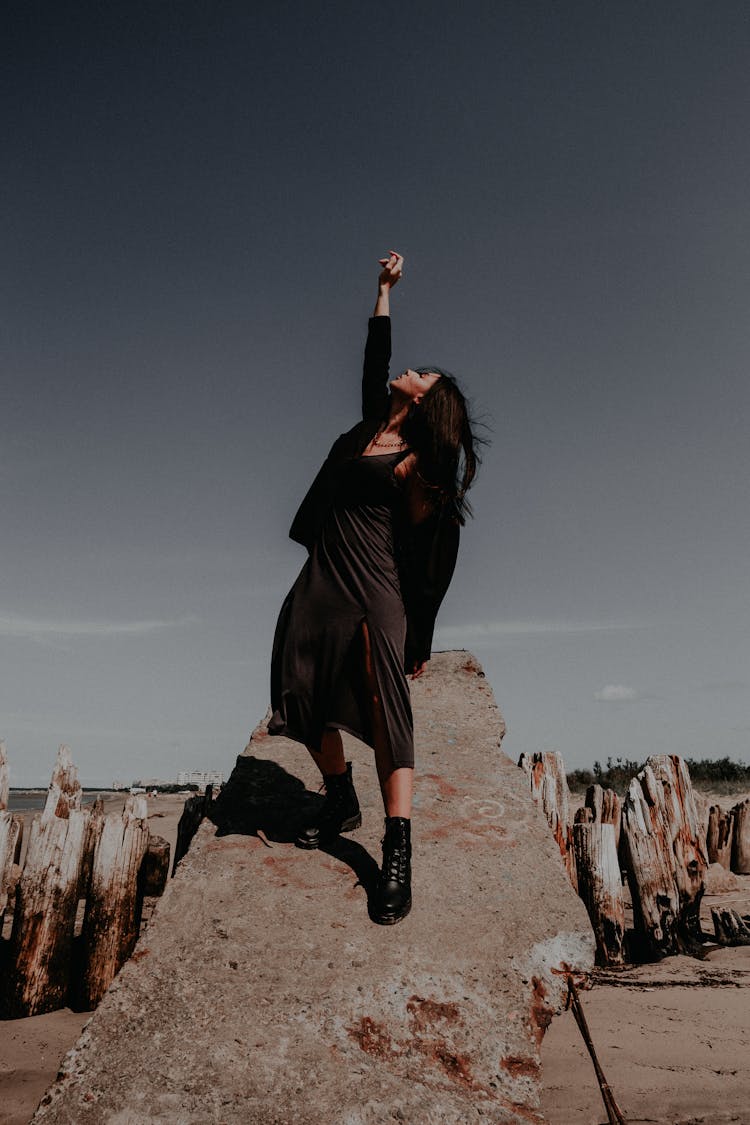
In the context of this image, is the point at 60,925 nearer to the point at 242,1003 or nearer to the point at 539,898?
the point at 242,1003

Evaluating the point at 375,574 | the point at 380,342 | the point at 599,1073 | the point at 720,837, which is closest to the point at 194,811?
the point at 375,574

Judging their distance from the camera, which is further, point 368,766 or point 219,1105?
point 368,766

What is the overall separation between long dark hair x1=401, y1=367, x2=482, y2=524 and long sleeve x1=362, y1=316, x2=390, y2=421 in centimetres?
22

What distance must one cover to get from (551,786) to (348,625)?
2.73 meters

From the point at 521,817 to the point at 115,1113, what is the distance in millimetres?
2291

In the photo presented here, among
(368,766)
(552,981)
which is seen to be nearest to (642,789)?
(368,766)

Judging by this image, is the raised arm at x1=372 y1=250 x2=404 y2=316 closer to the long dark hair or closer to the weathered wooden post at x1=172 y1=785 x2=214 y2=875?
the long dark hair


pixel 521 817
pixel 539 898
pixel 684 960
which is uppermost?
pixel 521 817

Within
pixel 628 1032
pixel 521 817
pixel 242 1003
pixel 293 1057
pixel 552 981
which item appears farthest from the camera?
pixel 521 817

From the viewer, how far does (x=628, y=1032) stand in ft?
9.81

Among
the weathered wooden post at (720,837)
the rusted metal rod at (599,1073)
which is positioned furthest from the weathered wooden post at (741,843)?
the rusted metal rod at (599,1073)

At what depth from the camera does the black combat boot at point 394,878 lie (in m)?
2.81

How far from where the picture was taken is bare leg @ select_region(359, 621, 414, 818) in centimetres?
300

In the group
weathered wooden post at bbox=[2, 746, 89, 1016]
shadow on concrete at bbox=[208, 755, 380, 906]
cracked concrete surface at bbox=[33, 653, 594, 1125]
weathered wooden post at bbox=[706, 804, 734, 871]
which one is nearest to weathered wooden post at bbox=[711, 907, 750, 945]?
cracked concrete surface at bbox=[33, 653, 594, 1125]
